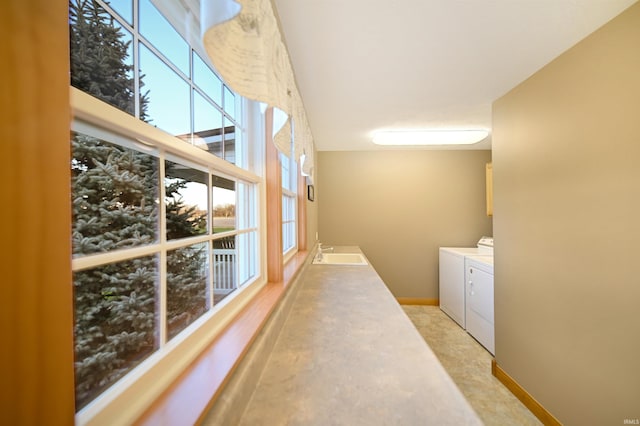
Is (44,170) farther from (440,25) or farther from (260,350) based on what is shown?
(440,25)

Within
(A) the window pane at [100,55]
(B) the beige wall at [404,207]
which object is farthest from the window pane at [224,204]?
(B) the beige wall at [404,207]

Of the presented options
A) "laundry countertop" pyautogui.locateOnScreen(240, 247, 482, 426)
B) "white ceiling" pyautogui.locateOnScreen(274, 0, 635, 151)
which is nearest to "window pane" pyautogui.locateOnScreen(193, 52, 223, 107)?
"white ceiling" pyautogui.locateOnScreen(274, 0, 635, 151)

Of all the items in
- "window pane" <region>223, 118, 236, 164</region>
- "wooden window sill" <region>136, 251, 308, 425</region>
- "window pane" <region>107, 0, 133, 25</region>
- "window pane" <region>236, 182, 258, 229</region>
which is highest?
"window pane" <region>107, 0, 133, 25</region>

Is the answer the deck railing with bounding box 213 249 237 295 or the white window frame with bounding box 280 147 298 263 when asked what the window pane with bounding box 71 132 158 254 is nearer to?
the deck railing with bounding box 213 249 237 295

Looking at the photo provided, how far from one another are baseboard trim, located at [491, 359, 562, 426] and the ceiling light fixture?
2267mm

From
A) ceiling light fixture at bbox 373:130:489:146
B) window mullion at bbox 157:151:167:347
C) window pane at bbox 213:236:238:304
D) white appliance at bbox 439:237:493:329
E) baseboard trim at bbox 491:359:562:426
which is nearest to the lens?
window mullion at bbox 157:151:167:347

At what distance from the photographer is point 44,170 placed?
10.1 inches

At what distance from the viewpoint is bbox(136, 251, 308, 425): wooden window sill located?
0.48 m

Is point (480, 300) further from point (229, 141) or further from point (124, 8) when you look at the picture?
point (124, 8)

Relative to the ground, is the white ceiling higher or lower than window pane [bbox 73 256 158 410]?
higher

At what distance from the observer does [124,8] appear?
546 mm

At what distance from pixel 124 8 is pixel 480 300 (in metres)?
3.18

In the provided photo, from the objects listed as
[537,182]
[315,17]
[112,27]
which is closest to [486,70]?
[537,182]

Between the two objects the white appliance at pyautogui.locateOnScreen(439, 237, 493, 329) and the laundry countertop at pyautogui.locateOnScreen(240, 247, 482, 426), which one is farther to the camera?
the white appliance at pyautogui.locateOnScreen(439, 237, 493, 329)
